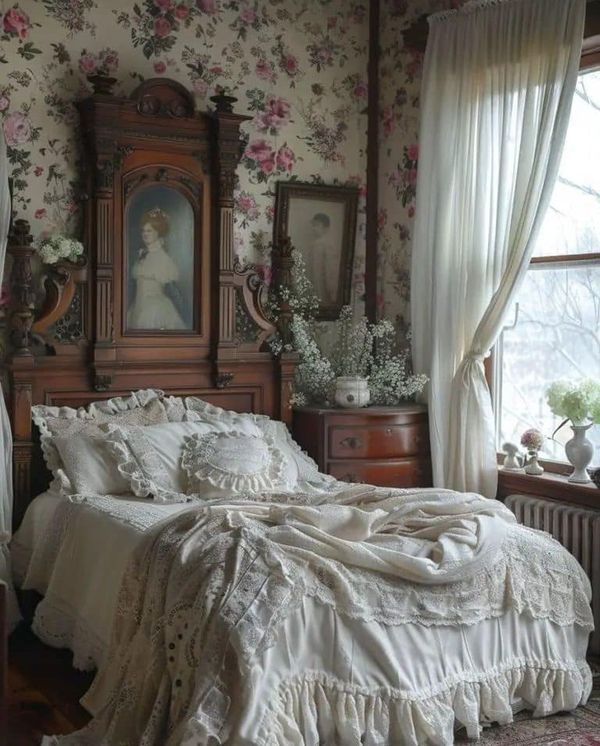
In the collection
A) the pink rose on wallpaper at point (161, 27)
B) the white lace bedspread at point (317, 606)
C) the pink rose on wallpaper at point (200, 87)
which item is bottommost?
the white lace bedspread at point (317, 606)

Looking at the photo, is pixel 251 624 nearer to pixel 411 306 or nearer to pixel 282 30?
pixel 411 306

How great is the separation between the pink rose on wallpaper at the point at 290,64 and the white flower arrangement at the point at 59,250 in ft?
4.77

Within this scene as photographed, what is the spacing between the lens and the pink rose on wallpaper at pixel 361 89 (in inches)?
211

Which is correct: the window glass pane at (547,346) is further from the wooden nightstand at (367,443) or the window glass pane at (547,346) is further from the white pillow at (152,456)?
the white pillow at (152,456)

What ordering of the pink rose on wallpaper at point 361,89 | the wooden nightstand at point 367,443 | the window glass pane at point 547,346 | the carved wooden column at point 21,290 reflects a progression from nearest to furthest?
the carved wooden column at point 21,290, the window glass pane at point 547,346, the wooden nightstand at point 367,443, the pink rose on wallpaper at point 361,89

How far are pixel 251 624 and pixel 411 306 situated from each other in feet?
8.40

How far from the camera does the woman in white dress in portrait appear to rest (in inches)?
184

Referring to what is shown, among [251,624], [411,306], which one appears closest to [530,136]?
[411,306]

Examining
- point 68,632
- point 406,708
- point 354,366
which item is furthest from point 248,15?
point 406,708

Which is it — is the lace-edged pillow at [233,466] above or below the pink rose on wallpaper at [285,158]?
below

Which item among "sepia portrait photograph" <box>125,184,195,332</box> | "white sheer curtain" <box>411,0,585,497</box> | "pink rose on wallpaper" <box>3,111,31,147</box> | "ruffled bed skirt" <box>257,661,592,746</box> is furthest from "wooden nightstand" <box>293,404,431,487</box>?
"pink rose on wallpaper" <box>3,111,31,147</box>

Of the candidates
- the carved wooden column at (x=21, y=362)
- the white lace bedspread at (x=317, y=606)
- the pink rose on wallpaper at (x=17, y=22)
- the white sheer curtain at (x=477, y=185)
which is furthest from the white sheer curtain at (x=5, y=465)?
the white sheer curtain at (x=477, y=185)

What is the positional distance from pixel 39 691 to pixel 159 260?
6.50 ft

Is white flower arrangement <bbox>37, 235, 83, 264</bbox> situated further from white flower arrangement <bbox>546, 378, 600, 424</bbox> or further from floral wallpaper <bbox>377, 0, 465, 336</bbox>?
white flower arrangement <bbox>546, 378, 600, 424</bbox>
